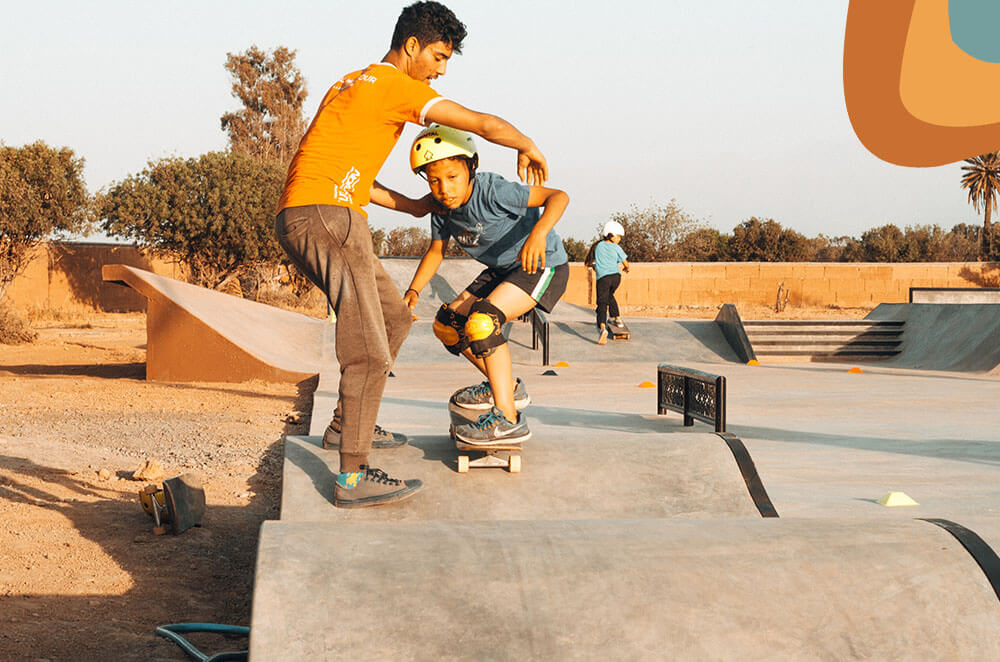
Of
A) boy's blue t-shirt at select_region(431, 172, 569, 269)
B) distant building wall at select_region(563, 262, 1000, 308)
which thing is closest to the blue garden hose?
boy's blue t-shirt at select_region(431, 172, 569, 269)

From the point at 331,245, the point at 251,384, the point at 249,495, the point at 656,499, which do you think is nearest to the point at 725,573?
the point at 656,499

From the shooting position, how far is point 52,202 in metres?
26.1

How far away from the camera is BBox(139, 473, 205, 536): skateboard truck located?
→ 14.6 ft

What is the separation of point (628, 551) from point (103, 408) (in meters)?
7.91

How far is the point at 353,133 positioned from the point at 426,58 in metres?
0.47

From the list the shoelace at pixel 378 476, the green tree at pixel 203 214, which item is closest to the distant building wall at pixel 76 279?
the green tree at pixel 203 214

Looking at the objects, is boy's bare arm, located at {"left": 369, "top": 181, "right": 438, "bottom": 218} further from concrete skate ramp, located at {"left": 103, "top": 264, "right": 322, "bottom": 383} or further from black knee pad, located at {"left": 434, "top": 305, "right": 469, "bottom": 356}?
concrete skate ramp, located at {"left": 103, "top": 264, "right": 322, "bottom": 383}

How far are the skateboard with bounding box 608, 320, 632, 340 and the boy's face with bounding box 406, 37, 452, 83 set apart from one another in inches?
459

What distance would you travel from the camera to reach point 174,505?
4.43 m

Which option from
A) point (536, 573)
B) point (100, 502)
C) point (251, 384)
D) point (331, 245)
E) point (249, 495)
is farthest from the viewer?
point (251, 384)

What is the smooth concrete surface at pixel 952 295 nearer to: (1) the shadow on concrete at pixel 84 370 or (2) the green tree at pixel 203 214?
(1) the shadow on concrete at pixel 84 370

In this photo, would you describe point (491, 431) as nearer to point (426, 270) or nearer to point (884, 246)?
point (426, 270)

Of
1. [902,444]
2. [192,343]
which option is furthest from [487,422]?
[192,343]

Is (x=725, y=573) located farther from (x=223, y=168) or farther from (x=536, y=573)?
(x=223, y=168)
